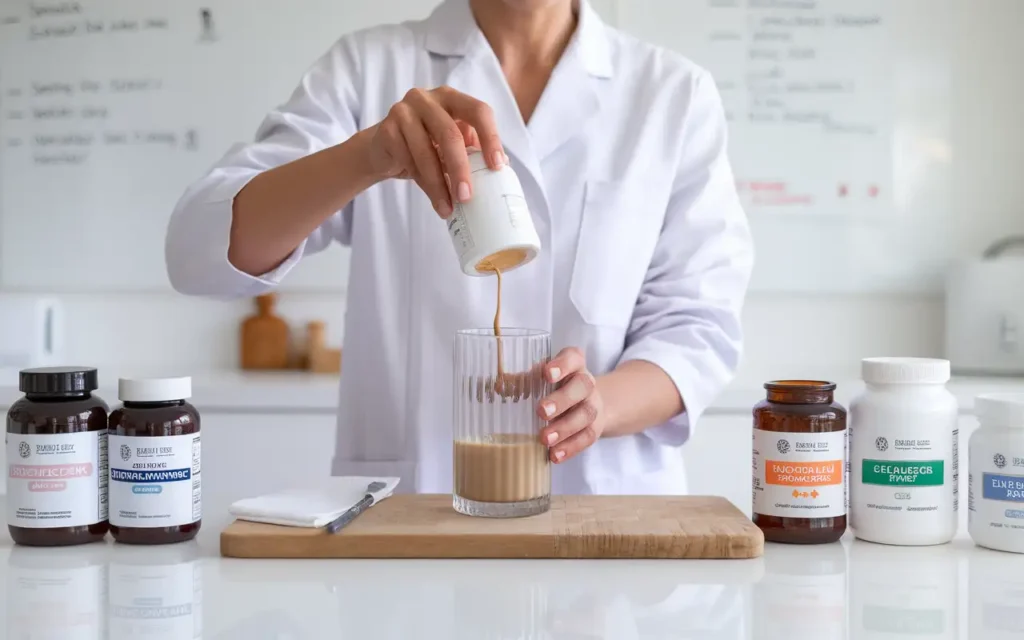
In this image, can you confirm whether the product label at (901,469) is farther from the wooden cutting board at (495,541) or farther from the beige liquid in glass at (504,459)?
the beige liquid in glass at (504,459)

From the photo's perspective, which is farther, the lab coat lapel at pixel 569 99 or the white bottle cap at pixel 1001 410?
the lab coat lapel at pixel 569 99

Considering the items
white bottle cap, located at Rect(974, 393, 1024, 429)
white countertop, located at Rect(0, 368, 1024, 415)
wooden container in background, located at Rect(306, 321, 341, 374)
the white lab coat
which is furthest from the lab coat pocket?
wooden container in background, located at Rect(306, 321, 341, 374)

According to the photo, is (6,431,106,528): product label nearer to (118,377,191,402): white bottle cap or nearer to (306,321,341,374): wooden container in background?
(118,377,191,402): white bottle cap

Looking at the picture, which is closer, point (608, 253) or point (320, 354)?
point (608, 253)

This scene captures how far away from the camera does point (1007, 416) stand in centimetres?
91

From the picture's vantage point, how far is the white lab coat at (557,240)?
136 cm

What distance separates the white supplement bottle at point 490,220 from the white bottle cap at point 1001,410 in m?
0.43

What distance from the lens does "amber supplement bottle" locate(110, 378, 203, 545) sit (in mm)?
924

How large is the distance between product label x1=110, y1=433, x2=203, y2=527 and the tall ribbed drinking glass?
26 cm

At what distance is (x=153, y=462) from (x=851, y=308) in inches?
82.4

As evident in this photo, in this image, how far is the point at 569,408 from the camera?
3.43ft

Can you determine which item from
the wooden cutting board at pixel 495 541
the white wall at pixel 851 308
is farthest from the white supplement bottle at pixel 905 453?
the white wall at pixel 851 308

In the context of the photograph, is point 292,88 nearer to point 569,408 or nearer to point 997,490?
point 569,408

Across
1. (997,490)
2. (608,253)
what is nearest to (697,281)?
(608,253)
